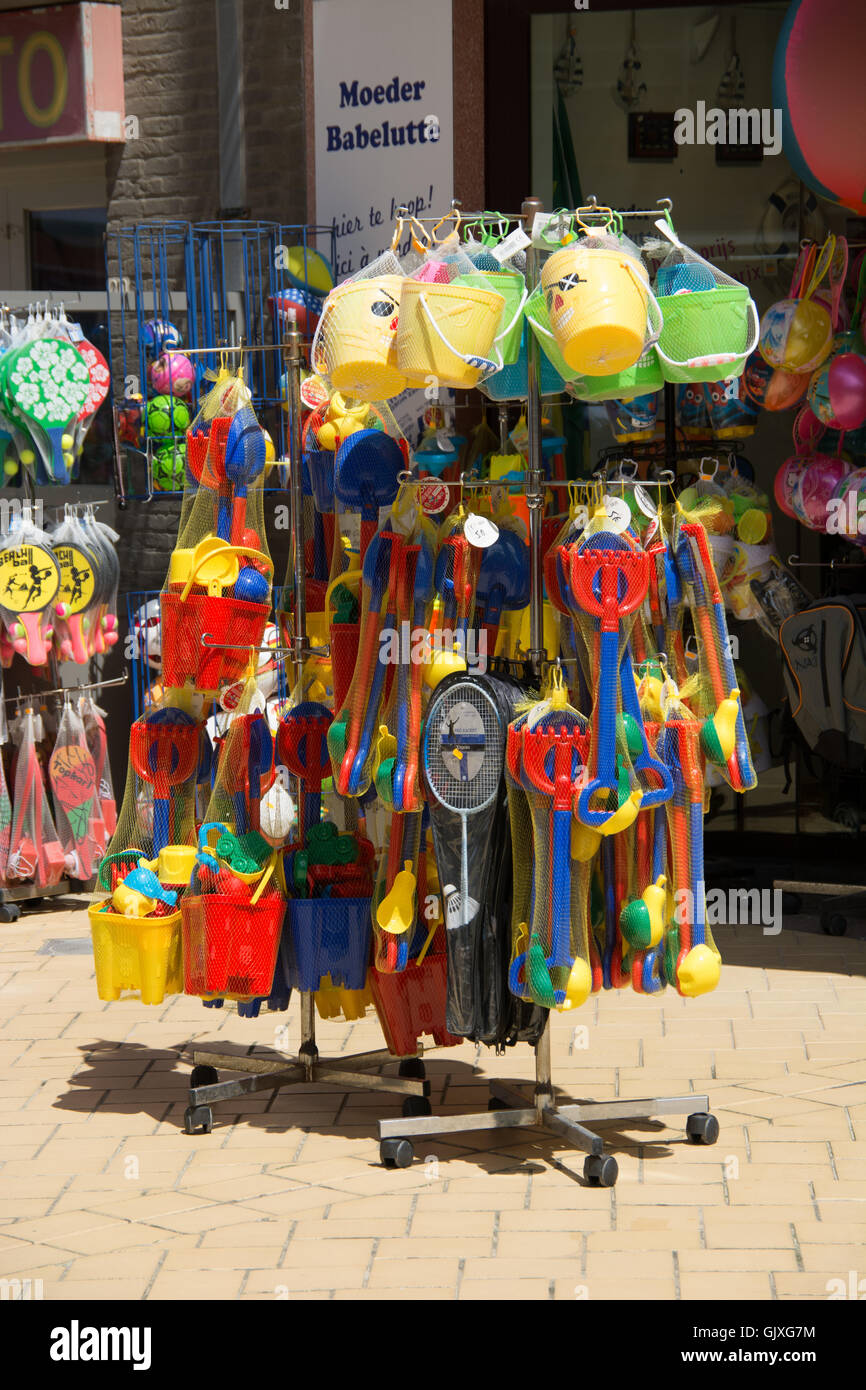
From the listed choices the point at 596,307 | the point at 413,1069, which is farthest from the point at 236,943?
the point at 596,307

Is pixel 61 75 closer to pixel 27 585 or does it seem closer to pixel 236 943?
pixel 27 585

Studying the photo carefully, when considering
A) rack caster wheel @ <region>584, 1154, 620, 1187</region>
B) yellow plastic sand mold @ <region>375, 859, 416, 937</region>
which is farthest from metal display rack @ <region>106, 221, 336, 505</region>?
rack caster wheel @ <region>584, 1154, 620, 1187</region>

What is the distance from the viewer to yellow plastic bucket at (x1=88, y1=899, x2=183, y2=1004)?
4.69 metres

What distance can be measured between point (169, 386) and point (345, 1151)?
3.60 metres

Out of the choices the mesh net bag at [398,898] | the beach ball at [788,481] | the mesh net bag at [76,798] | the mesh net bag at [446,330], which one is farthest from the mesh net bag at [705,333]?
the mesh net bag at [76,798]

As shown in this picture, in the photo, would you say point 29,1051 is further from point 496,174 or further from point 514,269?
point 496,174

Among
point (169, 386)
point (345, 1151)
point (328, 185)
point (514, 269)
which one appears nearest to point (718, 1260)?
point (345, 1151)

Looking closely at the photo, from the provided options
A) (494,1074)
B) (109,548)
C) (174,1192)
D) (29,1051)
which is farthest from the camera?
(109,548)

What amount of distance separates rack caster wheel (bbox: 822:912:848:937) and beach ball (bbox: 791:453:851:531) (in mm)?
1401

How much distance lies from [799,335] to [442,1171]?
335cm

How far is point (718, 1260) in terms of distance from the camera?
371 centimetres

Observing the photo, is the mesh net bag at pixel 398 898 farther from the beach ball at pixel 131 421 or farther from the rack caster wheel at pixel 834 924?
the beach ball at pixel 131 421

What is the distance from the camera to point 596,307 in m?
3.90

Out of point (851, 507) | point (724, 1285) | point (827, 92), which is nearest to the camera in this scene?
point (724, 1285)
